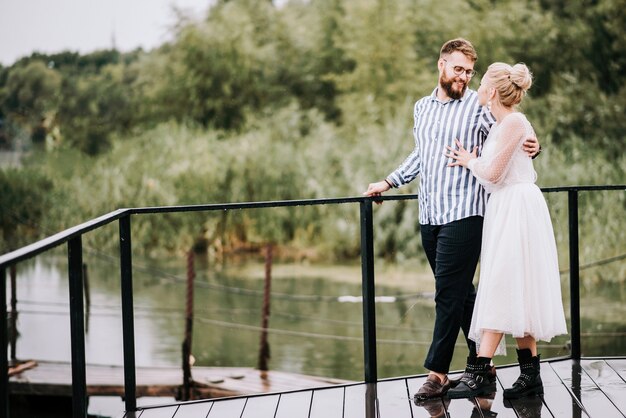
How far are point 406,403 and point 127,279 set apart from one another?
3.36 feet

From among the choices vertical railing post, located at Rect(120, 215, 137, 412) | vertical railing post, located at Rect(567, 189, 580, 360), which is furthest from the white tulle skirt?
vertical railing post, located at Rect(120, 215, 137, 412)

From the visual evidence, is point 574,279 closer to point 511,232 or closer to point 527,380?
point 527,380

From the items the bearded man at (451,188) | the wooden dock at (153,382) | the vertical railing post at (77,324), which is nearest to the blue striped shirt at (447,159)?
the bearded man at (451,188)

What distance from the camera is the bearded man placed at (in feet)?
9.48

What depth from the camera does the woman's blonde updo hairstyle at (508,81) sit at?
2818mm

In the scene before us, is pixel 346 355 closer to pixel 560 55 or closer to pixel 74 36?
pixel 560 55

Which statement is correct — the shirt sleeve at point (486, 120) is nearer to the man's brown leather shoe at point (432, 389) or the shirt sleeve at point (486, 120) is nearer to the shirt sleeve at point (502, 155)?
the shirt sleeve at point (502, 155)

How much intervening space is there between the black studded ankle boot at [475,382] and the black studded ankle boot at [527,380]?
0.26 feet

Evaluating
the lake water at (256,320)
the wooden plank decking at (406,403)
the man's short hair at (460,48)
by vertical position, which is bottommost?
the lake water at (256,320)

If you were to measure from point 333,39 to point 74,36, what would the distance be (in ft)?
18.9

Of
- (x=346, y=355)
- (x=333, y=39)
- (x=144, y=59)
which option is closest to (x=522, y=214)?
(x=346, y=355)

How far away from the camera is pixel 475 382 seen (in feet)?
9.86

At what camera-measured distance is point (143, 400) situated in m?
8.27

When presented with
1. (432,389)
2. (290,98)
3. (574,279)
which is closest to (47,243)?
(432,389)
